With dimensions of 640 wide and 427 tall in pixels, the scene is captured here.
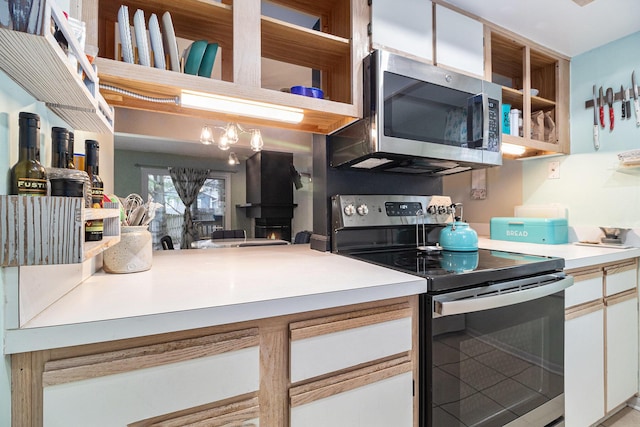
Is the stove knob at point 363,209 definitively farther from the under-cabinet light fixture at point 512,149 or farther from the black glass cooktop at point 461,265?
the under-cabinet light fixture at point 512,149

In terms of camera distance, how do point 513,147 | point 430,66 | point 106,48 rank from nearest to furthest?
point 106,48 < point 430,66 < point 513,147

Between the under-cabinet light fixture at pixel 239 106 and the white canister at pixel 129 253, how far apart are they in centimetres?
50

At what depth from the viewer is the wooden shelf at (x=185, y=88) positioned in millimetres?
923

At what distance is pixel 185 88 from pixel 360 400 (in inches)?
44.4

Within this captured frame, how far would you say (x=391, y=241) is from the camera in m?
1.57

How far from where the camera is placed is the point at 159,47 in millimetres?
972

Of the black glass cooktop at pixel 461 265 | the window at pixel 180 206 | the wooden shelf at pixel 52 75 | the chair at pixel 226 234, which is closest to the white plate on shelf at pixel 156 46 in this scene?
the wooden shelf at pixel 52 75

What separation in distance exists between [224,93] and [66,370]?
88 centimetres

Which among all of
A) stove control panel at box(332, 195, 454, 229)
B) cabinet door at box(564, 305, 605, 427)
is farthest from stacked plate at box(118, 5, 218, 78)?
cabinet door at box(564, 305, 605, 427)

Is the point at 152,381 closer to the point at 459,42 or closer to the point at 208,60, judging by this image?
the point at 208,60

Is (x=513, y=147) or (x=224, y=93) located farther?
(x=513, y=147)

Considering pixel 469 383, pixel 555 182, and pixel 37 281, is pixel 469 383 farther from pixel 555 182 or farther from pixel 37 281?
pixel 555 182

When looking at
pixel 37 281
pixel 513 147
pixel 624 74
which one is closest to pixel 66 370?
pixel 37 281

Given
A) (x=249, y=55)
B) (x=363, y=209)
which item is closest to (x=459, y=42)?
(x=363, y=209)
